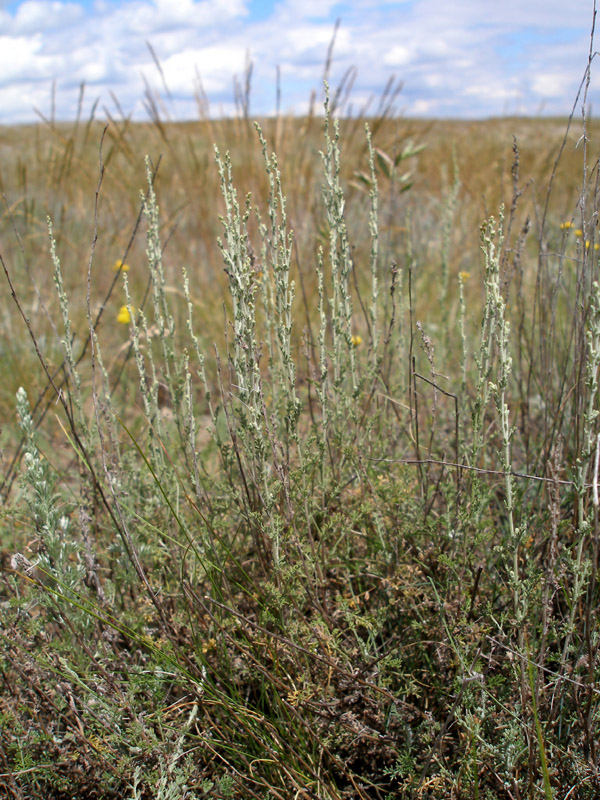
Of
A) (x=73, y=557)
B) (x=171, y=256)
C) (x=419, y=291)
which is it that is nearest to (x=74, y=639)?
(x=73, y=557)

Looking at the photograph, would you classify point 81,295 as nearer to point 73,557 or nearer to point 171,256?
point 171,256

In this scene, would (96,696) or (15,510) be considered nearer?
(96,696)

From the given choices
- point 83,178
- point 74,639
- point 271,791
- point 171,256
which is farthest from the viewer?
point 171,256

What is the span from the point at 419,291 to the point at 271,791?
147 inches

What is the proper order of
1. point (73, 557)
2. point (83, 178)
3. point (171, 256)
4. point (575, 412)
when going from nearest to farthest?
point (575, 412), point (73, 557), point (83, 178), point (171, 256)

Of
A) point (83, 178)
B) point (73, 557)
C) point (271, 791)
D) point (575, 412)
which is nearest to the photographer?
point (271, 791)

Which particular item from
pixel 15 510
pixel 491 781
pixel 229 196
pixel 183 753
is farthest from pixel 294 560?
pixel 229 196

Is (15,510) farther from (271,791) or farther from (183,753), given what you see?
(271,791)

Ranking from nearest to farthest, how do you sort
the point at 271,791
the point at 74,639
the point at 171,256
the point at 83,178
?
the point at 271,791, the point at 74,639, the point at 83,178, the point at 171,256

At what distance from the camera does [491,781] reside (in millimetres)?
1164

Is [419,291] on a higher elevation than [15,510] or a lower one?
higher

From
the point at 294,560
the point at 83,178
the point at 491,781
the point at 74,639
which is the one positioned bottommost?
the point at 491,781

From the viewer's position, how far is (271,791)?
1.14 m

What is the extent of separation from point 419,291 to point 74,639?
3586 mm
